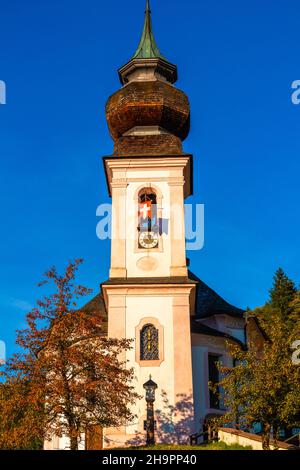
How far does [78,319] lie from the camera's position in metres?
20.6

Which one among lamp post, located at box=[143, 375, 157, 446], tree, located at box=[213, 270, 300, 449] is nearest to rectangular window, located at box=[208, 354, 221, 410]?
lamp post, located at box=[143, 375, 157, 446]

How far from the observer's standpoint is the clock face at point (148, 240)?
94.3ft

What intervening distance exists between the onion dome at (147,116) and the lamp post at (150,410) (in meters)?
10.6

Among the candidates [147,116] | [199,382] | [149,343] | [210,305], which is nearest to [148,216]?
[147,116]

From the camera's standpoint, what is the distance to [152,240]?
94.5ft

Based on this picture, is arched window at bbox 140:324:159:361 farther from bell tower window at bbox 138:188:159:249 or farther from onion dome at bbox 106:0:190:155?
onion dome at bbox 106:0:190:155

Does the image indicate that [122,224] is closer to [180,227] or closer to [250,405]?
[180,227]

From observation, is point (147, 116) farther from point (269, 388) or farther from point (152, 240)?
point (269, 388)

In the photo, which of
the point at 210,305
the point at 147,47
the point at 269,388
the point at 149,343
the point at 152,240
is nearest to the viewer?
the point at 269,388

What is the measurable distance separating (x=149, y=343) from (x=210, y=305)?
9607 millimetres

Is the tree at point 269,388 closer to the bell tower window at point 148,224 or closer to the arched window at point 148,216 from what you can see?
the bell tower window at point 148,224

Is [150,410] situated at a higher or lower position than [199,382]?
lower

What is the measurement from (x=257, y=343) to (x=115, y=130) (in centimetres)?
1399

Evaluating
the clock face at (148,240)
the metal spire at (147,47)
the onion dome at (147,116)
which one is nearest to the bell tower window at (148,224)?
the clock face at (148,240)
